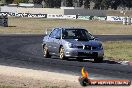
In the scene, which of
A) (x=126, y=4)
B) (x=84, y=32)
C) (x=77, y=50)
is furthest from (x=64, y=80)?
(x=126, y=4)

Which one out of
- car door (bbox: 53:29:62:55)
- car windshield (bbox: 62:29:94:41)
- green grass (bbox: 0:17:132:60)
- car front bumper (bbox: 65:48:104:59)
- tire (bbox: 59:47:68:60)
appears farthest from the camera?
green grass (bbox: 0:17:132:60)

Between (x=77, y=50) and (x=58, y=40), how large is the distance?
1483mm

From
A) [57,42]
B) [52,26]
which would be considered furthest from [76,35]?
[52,26]

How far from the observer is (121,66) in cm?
1883

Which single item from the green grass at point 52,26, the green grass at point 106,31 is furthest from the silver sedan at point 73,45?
the green grass at point 52,26

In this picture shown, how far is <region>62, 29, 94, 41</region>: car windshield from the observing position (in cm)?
2133

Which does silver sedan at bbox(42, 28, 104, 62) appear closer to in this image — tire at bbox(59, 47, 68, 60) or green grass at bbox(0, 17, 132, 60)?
tire at bbox(59, 47, 68, 60)

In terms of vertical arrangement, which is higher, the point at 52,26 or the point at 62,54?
the point at 62,54

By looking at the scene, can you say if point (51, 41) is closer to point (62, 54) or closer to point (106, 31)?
point (62, 54)

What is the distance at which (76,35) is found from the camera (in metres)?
21.5

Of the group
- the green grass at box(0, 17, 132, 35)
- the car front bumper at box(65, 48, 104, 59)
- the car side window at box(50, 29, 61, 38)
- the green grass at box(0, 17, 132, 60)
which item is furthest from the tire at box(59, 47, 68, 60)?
the green grass at box(0, 17, 132, 35)

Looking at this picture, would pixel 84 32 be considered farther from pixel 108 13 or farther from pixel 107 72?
pixel 108 13

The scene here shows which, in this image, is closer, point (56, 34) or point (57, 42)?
point (57, 42)

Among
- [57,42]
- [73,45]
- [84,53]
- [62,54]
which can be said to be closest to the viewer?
[84,53]
